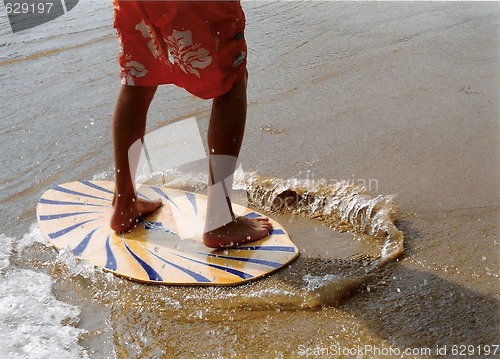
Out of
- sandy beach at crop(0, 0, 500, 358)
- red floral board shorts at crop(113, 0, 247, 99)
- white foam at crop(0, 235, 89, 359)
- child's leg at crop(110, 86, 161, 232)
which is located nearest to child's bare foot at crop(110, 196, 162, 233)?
child's leg at crop(110, 86, 161, 232)

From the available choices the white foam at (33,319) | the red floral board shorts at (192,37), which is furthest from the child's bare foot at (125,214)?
the red floral board shorts at (192,37)

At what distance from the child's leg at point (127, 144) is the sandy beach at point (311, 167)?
0.28m

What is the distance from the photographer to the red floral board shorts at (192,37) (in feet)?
7.07

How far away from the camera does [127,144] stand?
253 centimetres

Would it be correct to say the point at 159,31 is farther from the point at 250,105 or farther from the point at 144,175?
the point at 250,105

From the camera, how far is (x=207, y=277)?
2273mm

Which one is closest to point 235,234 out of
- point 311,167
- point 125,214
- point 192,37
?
point 125,214

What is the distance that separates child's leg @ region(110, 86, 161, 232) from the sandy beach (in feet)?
0.92

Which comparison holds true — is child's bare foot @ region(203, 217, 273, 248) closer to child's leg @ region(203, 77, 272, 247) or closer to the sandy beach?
child's leg @ region(203, 77, 272, 247)

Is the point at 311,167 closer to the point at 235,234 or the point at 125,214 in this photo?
the point at 235,234

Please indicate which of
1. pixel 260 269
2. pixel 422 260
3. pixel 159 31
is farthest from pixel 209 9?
pixel 422 260

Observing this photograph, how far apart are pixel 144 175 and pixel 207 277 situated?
86cm

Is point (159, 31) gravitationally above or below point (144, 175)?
above

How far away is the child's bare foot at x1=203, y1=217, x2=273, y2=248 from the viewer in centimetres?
244
